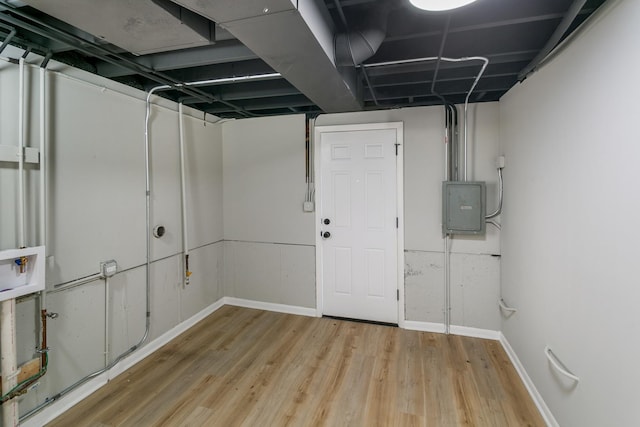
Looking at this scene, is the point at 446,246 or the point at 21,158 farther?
the point at 446,246

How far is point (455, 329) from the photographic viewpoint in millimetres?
3154

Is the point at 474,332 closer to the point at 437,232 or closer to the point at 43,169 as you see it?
the point at 437,232

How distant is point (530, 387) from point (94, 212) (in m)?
3.56

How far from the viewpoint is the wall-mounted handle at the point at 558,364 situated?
1.66m

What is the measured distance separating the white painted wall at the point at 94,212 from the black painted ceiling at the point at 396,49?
246 millimetres

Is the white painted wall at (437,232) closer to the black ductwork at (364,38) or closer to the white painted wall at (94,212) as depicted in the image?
the black ductwork at (364,38)

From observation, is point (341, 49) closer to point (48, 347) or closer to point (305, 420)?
point (305, 420)

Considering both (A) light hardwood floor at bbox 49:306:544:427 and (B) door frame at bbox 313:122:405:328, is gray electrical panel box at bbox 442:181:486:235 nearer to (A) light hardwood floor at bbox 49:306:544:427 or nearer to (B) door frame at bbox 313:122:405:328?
(B) door frame at bbox 313:122:405:328

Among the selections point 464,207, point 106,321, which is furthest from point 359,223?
point 106,321

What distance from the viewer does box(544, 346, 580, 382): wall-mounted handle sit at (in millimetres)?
1657

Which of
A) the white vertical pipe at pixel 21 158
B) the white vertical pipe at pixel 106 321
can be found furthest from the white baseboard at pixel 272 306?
the white vertical pipe at pixel 21 158

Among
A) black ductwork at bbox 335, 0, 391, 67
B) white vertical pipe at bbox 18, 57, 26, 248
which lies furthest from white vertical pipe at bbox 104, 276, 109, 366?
black ductwork at bbox 335, 0, 391, 67

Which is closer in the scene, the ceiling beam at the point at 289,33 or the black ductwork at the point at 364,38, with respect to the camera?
the ceiling beam at the point at 289,33

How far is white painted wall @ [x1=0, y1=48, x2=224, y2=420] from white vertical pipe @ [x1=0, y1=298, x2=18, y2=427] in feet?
0.46
